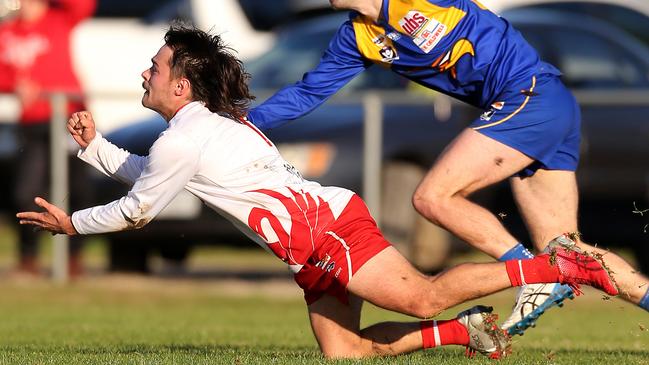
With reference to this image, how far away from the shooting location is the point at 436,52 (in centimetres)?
721

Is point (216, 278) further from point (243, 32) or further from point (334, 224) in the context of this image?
point (334, 224)

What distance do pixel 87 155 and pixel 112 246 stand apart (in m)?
6.86

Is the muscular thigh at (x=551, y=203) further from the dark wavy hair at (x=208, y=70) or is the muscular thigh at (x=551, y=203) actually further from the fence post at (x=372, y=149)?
the fence post at (x=372, y=149)

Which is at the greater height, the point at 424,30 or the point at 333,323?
the point at 424,30

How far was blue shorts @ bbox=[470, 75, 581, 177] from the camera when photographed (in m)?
7.09

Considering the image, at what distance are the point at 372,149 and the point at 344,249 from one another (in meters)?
6.05

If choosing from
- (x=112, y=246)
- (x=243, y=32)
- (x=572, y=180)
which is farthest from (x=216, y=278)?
(x=572, y=180)

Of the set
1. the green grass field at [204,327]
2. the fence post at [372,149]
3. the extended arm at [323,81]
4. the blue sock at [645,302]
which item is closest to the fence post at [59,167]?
the green grass field at [204,327]

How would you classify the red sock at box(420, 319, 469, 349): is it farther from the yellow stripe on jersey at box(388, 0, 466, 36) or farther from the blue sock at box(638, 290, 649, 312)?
the yellow stripe on jersey at box(388, 0, 466, 36)

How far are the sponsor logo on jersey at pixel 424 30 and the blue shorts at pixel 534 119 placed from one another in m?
0.42

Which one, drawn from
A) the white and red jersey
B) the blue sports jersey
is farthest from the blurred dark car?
the white and red jersey

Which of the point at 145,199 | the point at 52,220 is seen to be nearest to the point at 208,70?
the point at 145,199

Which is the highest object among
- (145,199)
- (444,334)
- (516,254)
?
(145,199)

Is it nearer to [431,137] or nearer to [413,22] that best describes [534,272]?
[413,22]
